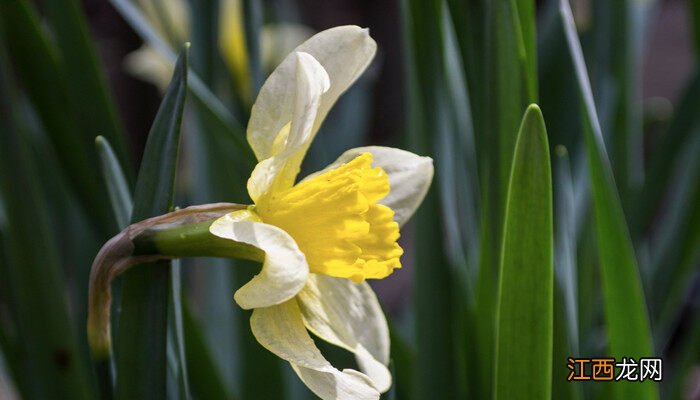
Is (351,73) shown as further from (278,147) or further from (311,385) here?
(311,385)

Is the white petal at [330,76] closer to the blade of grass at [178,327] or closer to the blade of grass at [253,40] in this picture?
the blade of grass at [178,327]

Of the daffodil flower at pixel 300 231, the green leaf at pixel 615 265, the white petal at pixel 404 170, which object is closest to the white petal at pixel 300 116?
the daffodil flower at pixel 300 231

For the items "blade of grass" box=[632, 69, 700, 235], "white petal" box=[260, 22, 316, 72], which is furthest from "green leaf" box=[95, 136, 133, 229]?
"white petal" box=[260, 22, 316, 72]

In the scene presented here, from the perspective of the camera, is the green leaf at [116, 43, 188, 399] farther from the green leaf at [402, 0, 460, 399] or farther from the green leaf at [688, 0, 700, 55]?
the green leaf at [688, 0, 700, 55]

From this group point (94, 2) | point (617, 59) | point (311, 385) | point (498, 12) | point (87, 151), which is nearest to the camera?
point (311, 385)

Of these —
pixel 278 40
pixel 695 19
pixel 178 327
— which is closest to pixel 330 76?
pixel 178 327

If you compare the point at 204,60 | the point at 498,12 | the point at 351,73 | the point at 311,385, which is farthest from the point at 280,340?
the point at 204,60
